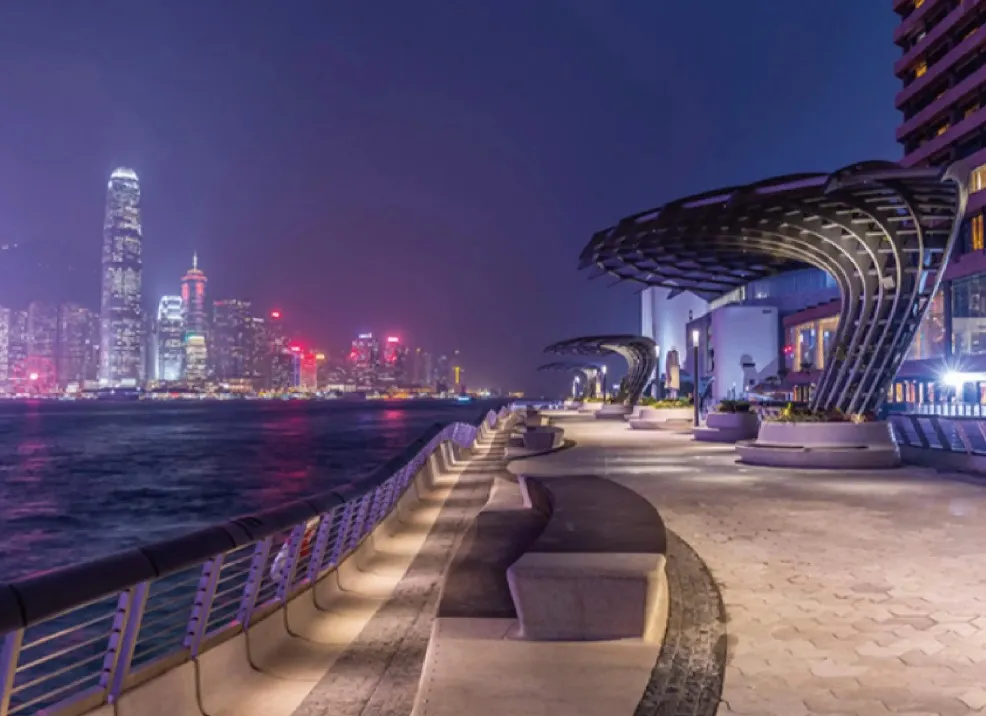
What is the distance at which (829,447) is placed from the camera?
912 inches

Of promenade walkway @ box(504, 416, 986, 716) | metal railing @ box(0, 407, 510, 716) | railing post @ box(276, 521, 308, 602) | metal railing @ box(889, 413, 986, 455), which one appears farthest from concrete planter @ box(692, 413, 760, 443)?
railing post @ box(276, 521, 308, 602)

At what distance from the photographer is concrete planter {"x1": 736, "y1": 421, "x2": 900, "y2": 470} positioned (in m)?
22.6

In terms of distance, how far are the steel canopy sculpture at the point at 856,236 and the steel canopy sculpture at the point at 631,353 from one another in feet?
122

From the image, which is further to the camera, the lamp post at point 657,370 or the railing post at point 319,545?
the lamp post at point 657,370

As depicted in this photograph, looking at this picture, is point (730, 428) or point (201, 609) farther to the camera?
point (730, 428)

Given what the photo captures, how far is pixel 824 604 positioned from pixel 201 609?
5510mm

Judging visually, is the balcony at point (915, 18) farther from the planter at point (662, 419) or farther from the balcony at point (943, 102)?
the planter at point (662, 419)

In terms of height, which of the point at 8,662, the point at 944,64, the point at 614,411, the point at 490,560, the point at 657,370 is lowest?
the point at 490,560

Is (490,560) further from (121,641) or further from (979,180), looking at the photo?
(979,180)

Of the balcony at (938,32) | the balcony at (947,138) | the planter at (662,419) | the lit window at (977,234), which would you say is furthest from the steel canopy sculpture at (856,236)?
the balcony at (938,32)

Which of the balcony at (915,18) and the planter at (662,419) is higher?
the balcony at (915,18)

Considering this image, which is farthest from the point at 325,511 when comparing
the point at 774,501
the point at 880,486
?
the point at 880,486

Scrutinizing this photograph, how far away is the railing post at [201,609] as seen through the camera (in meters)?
6.12

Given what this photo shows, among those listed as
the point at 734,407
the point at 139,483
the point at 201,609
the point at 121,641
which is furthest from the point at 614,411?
the point at 121,641
